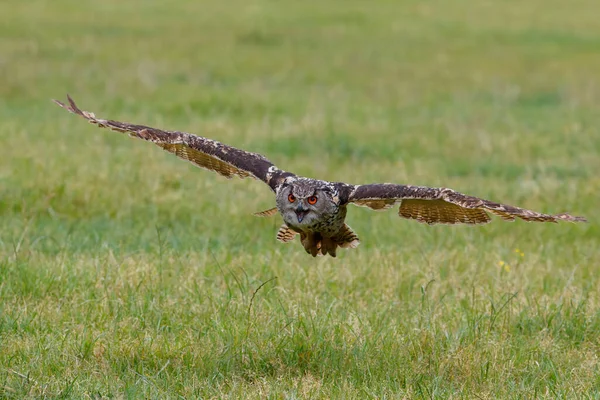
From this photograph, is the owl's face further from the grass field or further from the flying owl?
the grass field

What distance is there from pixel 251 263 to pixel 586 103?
12.1 m

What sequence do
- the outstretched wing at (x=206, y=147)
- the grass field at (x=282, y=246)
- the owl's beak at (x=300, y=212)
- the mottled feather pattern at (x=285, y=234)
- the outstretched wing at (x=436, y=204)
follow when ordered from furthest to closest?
the mottled feather pattern at (x=285, y=234) < the outstretched wing at (x=206, y=147) < the owl's beak at (x=300, y=212) < the grass field at (x=282, y=246) < the outstretched wing at (x=436, y=204)

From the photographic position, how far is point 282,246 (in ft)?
29.6

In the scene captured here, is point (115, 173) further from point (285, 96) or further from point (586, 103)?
point (586, 103)

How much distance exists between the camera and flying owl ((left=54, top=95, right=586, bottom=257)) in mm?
6012

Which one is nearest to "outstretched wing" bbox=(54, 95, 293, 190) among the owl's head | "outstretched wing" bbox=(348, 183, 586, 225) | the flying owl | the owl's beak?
the flying owl

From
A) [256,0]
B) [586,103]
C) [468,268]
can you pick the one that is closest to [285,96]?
[586,103]

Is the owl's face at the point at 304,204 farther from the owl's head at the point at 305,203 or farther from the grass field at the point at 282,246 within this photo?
the grass field at the point at 282,246

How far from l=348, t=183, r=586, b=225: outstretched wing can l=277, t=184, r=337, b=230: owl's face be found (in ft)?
0.56

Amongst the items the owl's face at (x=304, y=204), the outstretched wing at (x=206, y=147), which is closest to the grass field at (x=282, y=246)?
the owl's face at (x=304, y=204)

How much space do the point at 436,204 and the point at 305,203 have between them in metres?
0.83

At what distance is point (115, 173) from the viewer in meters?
10.6

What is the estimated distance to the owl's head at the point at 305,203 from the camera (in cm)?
634

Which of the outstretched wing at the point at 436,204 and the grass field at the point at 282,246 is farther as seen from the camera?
the grass field at the point at 282,246
